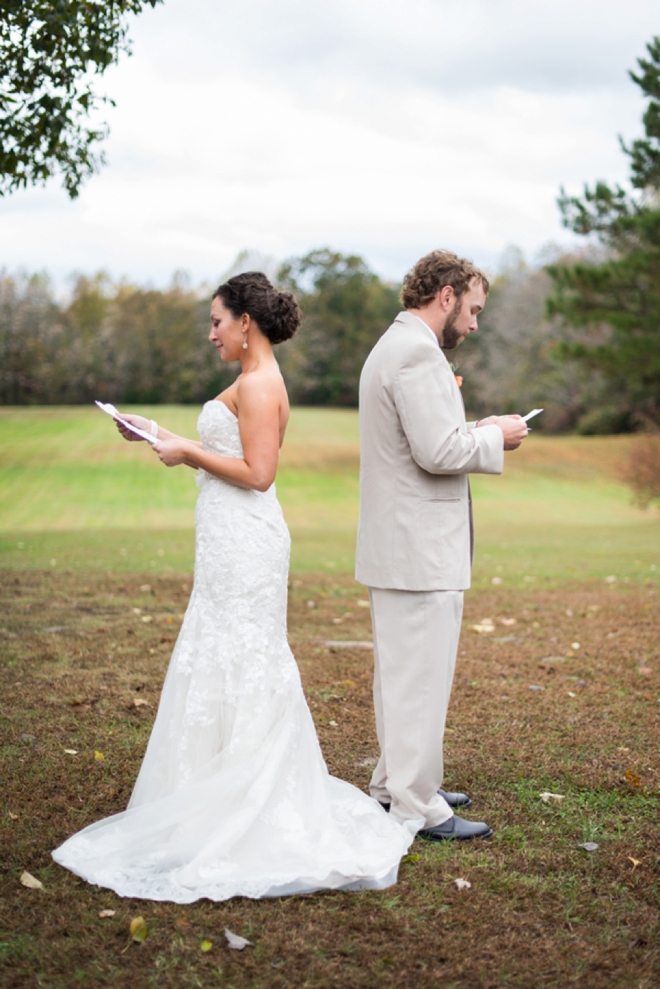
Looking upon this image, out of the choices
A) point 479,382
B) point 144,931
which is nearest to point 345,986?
point 144,931

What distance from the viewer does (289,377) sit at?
5969 cm

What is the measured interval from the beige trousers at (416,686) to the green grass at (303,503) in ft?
28.0

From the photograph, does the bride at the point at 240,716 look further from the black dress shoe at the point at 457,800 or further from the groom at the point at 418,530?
the black dress shoe at the point at 457,800

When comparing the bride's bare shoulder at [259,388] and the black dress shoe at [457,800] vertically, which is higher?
the bride's bare shoulder at [259,388]

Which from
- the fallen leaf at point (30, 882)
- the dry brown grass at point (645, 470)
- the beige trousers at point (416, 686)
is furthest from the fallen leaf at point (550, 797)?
the dry brown grass at point (645, 470)

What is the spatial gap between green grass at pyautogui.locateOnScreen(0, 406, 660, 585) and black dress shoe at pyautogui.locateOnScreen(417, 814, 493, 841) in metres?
8.44

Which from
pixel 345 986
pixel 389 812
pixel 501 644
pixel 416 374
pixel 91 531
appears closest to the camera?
pixel 345 986

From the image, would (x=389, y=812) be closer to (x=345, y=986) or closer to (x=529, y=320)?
(x=345, y=986)

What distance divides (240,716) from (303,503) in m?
25.7

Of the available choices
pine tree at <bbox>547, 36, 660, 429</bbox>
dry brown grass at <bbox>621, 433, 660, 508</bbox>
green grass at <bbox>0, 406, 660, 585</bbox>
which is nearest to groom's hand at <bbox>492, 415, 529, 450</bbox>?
green grass at <bbox>0, 406, 660, 585</bbox>

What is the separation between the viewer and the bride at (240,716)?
3506 millimetres

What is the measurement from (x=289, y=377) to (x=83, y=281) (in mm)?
21845

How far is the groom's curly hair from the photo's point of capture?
12.5 feet

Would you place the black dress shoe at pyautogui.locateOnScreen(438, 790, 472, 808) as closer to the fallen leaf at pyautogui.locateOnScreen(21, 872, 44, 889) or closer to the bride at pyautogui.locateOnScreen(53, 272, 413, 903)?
the bride at pyautogui.locateOnScreen(53, 272, 413, 903)
